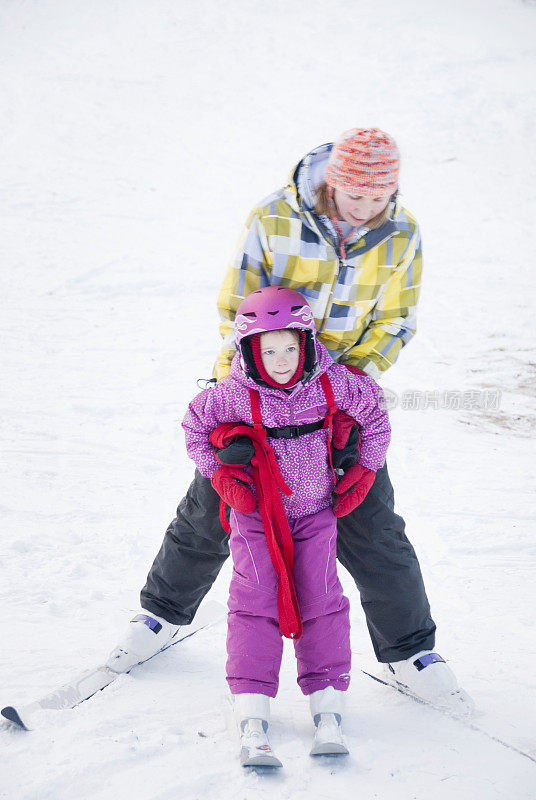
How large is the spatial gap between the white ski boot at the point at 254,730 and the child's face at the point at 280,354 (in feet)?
3.18

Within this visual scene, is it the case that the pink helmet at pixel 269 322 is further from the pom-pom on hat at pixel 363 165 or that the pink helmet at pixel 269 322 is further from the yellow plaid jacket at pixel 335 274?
the pom-pom on hat at pixel 363 165

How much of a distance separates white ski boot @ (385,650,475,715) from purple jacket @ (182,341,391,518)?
64 centimetres

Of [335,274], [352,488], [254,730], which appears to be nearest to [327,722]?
[254,730]

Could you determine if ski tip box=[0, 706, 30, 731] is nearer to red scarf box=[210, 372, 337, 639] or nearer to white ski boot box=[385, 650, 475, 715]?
red scarf box=[210, 372, 337, 639]

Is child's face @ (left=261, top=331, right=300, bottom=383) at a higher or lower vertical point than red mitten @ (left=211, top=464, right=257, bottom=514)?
higher

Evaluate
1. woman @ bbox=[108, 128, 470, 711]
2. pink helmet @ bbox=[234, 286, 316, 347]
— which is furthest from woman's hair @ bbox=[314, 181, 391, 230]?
pink helmet @ bbox=[234, 286, 316, 347]

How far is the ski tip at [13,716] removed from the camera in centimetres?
200

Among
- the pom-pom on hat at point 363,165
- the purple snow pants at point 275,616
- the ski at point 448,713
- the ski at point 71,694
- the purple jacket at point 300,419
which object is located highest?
the pom-pom on hat at point 363,165

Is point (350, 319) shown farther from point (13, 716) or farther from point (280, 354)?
point (13, 716)

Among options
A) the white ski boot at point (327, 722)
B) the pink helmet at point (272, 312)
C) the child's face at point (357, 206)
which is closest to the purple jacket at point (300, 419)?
the pink helmet at point (272, 312)

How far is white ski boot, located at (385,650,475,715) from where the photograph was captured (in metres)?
2.23

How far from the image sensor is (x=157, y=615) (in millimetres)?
2520

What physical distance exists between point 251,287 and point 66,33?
16033 millimetres

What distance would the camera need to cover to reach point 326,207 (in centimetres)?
210
